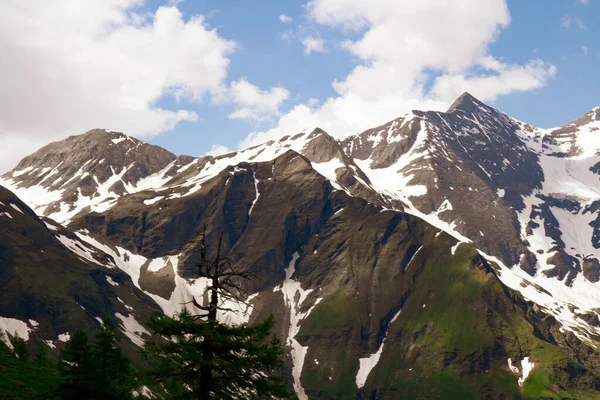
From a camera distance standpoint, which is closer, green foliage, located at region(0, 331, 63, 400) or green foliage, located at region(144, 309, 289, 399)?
green foliage, located at region(144, 309, 289, 399)

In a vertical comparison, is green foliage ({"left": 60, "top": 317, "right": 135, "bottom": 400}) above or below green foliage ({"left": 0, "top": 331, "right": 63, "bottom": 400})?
above

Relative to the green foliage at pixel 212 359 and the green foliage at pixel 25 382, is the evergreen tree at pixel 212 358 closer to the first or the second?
the green foliage at pixel 212 359

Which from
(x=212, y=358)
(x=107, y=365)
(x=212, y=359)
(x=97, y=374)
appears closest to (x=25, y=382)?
(x=107, y=365)

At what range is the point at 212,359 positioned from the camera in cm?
3106

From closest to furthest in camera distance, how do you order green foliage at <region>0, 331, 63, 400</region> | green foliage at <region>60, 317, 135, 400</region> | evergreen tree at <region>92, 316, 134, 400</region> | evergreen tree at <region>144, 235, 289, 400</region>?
evergreen tree at <region>144, 235, 289, 400</region> < green foliage at <region>60, 317, 135, 400</region> < evergreen tree at <region>92, 316, 134, 400</region> < green foliage at <region>0, 331, 63, 400</region>

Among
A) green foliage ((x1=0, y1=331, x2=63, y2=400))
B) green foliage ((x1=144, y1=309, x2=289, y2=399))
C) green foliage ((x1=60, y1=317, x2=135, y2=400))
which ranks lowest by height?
green foliage ((x1=0, y1=331, x2=63, y2=400))

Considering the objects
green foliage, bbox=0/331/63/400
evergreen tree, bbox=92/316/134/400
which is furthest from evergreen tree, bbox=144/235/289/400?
green foliage, bbox=0/331/63/400

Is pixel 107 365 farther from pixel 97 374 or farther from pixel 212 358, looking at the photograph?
pixel 212 358

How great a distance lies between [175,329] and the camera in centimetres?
3108

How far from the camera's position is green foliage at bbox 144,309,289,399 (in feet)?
101

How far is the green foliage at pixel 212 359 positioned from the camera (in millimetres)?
30734

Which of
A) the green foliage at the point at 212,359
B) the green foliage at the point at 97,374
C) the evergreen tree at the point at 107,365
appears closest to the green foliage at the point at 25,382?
the green foliage at the point at 97,374

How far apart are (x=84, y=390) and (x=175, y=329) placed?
16826 millimetres

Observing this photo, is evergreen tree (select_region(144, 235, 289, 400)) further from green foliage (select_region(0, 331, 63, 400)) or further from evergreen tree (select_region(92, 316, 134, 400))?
green foliage (select_region(0, 331, 63, 400))
